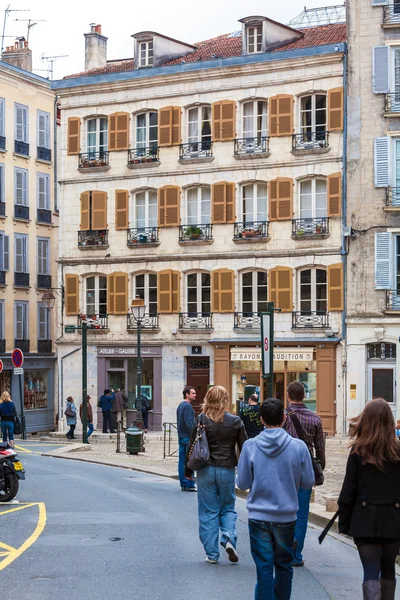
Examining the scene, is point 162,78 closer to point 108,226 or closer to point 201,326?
point 108,226

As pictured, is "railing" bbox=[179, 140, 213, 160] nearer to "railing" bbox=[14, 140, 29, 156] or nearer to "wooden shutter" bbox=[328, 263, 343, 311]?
"wooden shutter" bbox=[328, 263, 343, 311]

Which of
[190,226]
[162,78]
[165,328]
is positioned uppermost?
[162,78]

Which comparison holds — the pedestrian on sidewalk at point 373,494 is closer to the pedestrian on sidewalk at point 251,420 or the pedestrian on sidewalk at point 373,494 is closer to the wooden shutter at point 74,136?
the pedestrian on sidewalk at point 251,420

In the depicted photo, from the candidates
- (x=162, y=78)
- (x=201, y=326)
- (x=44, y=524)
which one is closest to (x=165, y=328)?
(x=201, y=326)

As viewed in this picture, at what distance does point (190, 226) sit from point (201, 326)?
12.2 ft

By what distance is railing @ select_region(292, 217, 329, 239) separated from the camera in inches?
1608

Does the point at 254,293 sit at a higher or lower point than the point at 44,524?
higher

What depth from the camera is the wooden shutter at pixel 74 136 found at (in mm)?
46625

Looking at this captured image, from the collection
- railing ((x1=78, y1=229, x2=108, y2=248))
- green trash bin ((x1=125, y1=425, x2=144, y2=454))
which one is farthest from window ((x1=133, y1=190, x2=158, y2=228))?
green trash bin ((x1=125, y1=425, x2=144, y2=454))

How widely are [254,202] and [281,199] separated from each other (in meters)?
1.34

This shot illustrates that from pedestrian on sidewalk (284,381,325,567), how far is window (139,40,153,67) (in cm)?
3648

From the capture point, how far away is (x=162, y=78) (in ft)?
146

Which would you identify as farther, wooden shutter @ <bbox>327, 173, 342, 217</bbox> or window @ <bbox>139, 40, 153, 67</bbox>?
window @ <bbox>139, 40, 153, 67</bbox>

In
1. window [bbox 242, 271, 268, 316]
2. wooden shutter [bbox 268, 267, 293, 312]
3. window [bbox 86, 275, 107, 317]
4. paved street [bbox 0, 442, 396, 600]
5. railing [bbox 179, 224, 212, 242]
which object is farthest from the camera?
window [bbox 86, 275, 107, 317]
